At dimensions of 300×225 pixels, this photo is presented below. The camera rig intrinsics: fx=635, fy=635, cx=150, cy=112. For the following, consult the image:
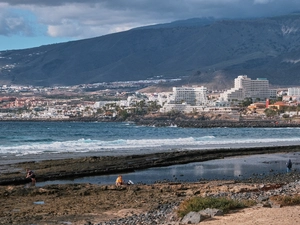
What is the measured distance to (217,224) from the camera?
12.8 meters

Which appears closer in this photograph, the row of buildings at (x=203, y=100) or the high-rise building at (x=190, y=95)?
the row of buildings at (x=203, y=100)

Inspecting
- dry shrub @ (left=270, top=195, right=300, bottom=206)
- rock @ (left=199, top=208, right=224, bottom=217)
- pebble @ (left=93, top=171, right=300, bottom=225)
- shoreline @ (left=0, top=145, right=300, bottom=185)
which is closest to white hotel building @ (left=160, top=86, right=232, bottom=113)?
shoreline @ (left=0, top=145, right=300, bottom=185)

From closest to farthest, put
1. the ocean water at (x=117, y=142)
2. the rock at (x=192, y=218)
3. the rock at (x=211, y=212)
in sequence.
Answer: the rock at (x=192, y=218), the rock at (x=211, y=212), the ocean water at (x=117, y=142)

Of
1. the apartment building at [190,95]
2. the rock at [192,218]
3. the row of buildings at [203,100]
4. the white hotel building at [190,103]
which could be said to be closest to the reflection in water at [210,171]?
the rock at [192,218]

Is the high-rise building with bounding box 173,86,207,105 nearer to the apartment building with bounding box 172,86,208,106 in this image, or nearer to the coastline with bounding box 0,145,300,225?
the apartment building with bounding box 172,86,208,106

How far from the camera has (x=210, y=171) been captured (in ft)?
97.2

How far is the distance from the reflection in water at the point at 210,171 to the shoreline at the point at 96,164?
3.08 feet

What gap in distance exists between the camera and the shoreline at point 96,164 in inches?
1061

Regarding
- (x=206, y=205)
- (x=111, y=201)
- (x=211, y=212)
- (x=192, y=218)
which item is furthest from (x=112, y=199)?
(x=192, y=218)

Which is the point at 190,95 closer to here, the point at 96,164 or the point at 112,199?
the point at 96,164

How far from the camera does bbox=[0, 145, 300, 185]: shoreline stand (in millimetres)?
26944

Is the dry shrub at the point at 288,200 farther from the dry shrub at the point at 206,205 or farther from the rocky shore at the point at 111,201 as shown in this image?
the dry shrub at the point at 206,205

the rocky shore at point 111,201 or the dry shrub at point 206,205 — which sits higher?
the dry shrub at point 206,205

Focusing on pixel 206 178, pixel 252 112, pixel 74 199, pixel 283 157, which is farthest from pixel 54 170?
pixel 252 112
